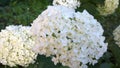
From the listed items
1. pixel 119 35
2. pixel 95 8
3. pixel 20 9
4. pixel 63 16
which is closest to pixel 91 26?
pixel 63 16

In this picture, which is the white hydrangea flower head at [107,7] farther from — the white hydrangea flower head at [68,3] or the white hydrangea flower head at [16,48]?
the white hydrangea flower head at [16,48]

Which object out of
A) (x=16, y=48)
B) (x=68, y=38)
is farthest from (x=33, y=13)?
(x=68, y=38)

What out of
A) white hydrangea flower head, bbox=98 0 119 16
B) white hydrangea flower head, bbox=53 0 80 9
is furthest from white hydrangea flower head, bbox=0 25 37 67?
white hydrangea flower head, bbox=98 0 119 16

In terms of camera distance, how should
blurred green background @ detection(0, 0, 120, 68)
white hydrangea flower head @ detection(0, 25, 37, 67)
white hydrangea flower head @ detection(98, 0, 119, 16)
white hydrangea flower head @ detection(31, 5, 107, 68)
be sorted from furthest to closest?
white hydrangea flower head @ detection(98, 0, 119, 16) → blurred green background @ detection(0, 0, 120, 68) → white hydrangea flower head @ detection(0, 25, 37, 67) → white hydrangea flower head @ detection(31, 5, 107, 68)

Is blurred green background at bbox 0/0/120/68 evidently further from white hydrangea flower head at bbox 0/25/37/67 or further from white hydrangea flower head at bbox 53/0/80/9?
white hydrangea flower head at bbox 0/25/37/67

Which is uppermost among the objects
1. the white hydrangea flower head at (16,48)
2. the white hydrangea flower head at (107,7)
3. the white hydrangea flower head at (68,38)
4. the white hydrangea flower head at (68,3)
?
the white hydrangea flower head at (107,7)

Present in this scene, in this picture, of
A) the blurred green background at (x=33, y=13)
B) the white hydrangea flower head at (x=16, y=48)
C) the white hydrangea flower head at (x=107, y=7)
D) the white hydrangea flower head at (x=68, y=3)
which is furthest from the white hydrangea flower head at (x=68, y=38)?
the white hydrangea flower head at (x=107, y=7)

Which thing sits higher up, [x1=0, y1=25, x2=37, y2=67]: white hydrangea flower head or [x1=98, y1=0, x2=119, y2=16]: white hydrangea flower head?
[x1=98, y1=0, x2=119, y2=16]: white hydrangea flower head

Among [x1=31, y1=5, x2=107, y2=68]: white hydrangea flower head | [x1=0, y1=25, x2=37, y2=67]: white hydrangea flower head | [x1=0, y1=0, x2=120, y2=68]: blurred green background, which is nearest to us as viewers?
[x1=31, y1=5, x2=107, y2=68]: white hydrangea flower head

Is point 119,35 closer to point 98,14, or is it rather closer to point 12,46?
point 98,14
